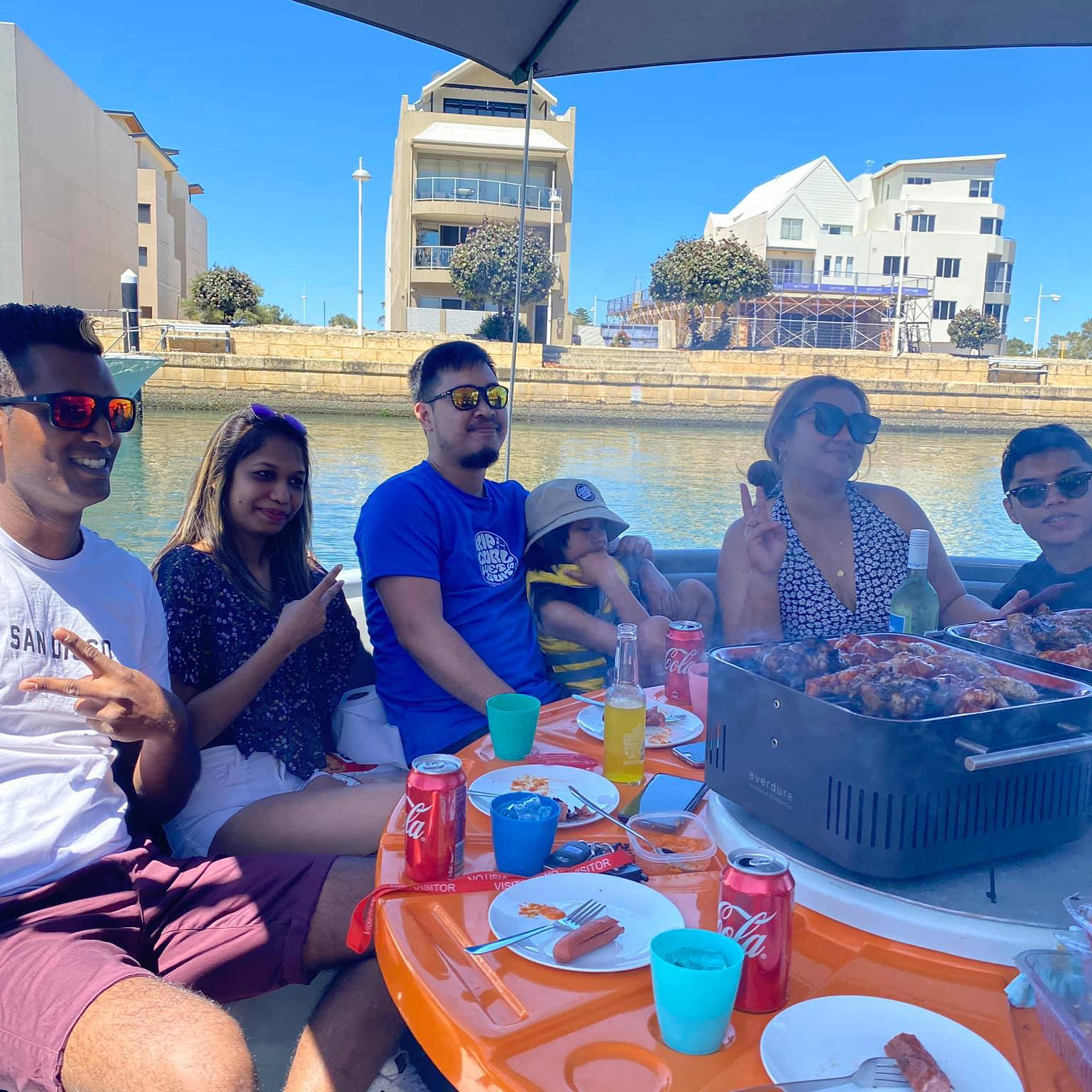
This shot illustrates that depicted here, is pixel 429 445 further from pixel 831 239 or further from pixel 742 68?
pixel 831 239

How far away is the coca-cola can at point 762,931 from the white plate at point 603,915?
12 cm

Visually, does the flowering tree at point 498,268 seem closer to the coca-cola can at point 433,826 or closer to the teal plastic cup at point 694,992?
the coca-cola can at point 433,826

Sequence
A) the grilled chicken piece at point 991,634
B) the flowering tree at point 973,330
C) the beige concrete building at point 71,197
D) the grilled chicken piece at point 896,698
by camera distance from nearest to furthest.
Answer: the grilled chicken piece at point 896,698
the grilled chicken piece at point 991,634
the flowering tree at point 973,330
the beige concrete building at point 71,197

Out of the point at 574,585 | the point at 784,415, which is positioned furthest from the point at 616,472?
the point at 574,585

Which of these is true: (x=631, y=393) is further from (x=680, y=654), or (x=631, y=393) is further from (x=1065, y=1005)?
(x=1065, y=1005)

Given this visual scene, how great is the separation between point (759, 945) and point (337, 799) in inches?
47.2

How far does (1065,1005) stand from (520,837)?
1.92 ft

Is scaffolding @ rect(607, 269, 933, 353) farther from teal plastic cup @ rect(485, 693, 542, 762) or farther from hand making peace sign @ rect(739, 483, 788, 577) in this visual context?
teal plastic cup @ rect(485, 693, 542, 762)

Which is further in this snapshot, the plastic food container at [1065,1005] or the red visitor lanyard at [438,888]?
the red visitor lanyard at [438,888]

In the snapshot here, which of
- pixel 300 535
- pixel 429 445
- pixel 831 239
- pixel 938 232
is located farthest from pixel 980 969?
pixel 831 239

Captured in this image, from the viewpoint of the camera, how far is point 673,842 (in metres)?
1.14

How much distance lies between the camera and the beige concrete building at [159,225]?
34781 mm

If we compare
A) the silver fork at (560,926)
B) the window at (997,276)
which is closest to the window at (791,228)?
the window at (997,276)

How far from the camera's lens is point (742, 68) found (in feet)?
10.7
